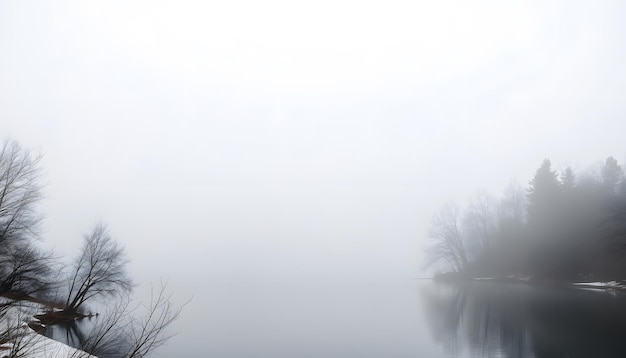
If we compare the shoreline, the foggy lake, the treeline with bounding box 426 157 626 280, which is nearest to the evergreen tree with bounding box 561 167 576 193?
the treeline with bounding box 426 157 626 280

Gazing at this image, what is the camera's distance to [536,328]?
1927 centimetres

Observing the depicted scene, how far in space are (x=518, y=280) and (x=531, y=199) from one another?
10.6m

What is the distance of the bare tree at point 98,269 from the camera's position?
34.6m

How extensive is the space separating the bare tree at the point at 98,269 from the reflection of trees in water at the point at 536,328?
25512 millimetres

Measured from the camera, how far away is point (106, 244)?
37.6m

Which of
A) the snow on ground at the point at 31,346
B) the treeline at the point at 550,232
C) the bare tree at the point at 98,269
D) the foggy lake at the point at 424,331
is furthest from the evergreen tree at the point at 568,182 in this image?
the snow on ground at the point at 31,346

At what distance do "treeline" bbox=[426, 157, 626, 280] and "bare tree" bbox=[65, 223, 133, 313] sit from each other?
39.9 metres

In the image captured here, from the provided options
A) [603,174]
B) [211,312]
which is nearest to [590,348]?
[211,312]

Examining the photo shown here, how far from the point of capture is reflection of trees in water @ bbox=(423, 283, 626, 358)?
15.3 metres

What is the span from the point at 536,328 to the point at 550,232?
29978mm

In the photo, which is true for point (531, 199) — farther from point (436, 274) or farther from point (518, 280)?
point (436, 274)

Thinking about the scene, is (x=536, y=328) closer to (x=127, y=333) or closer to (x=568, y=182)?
(x=127, y=333)

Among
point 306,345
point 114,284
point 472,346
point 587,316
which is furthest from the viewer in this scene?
point 114,284

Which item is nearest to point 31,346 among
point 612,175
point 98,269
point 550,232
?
point 98,269
